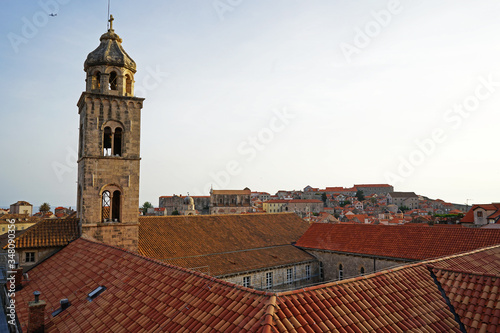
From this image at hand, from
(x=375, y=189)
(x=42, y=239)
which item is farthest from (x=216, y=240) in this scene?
(x=375, y=189)

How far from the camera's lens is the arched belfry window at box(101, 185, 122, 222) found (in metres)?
19.4

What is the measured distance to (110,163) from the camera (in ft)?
63.3

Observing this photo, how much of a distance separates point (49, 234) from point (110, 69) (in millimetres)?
9813

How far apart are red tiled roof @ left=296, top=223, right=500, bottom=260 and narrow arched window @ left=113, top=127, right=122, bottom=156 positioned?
1896 centimetres

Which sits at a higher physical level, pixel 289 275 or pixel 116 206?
pixel 116 206

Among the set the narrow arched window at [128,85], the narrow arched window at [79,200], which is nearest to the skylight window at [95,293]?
the narrow arched window at [79,200]

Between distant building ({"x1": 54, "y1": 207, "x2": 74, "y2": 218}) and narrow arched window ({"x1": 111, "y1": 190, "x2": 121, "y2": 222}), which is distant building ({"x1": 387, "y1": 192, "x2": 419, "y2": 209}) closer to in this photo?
distant building ({"x1": 54, "y1": 207, "x2": 74, "y2": 218})

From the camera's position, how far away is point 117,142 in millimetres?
20453

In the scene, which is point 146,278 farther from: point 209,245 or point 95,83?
point 209,245

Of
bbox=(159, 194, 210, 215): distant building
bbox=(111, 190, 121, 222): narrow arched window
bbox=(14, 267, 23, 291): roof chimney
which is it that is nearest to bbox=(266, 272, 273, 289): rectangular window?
bbox=(111, 190, 121, 222): narrow arched window

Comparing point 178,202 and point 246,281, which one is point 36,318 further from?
point 178,202

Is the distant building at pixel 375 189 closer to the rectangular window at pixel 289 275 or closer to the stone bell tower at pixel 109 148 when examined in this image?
the rectangular window at pixel 289 275

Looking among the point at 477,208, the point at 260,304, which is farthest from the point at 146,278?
the point at 477,208

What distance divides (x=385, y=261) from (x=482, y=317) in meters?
17.0
